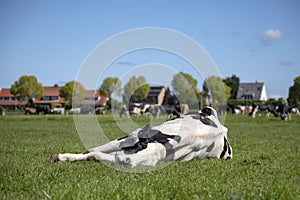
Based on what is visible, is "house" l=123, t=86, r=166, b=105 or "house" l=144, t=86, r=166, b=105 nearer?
"house" l=123, t=86, r=166, b=105

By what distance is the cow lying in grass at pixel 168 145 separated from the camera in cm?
595

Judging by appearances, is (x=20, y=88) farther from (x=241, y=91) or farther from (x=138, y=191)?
(x=138, y=191)

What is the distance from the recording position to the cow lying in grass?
5945 mm

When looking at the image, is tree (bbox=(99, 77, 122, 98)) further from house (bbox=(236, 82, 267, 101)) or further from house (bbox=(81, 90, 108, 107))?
house (bbox=(236, 82, 267, 101))

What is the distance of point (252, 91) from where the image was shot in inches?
4823

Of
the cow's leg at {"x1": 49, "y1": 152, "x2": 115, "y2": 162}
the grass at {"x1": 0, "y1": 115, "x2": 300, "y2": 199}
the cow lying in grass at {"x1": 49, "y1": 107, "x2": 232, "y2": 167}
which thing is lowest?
the grass at {"x1": 0, "y1": 115, "x2": 300, "y2": 199}

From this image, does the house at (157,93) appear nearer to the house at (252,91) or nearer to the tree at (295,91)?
the tree at (295,91)

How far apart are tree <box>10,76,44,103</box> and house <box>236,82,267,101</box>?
5885 centimetres

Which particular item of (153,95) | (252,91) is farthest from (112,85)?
(252,91)


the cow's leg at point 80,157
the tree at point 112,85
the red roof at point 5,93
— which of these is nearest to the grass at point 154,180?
the cow's leg at point 80,157

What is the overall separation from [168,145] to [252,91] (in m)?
120

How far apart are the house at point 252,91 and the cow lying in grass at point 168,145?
11691cm

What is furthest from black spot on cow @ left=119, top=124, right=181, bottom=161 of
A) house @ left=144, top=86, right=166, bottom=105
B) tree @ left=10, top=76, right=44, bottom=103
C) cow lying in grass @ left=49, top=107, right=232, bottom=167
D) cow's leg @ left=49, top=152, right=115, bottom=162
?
tree @ left=10, top=76, right=44, bottom=103

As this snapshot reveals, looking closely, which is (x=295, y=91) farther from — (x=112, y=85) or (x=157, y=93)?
(x=157, y=93)
